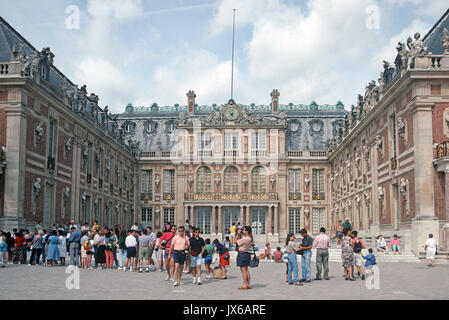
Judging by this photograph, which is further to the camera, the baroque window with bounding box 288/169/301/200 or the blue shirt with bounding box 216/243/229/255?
the baroque window with bounding box 288/169/301/200

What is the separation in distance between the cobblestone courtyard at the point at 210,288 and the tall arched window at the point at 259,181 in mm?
31183

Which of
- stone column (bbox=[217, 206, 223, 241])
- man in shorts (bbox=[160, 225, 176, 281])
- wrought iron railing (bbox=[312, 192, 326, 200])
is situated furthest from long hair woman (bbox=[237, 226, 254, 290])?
wrought iron railing (bbox=[312, 192, 326, 200])

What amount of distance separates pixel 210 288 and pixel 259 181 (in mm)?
34870

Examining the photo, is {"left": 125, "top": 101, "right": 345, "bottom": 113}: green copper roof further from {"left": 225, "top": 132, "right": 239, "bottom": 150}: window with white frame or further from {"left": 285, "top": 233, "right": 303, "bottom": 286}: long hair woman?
{"left": 285, "top": 233, "right": 303, "bottom": 286}: long hair woman

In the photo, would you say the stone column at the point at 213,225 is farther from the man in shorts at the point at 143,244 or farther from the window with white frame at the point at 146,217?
the man in shorts at the point at 143,244

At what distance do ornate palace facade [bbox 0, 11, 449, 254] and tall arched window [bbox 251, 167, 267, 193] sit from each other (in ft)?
0.30

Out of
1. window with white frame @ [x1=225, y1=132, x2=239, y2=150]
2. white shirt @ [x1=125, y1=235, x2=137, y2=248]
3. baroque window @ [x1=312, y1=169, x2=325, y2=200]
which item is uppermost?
window with white frame @ [x1=225, y1=132, x2=239, y2=150]

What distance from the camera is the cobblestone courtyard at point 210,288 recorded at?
11.3 meters

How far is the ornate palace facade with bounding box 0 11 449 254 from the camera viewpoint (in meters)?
23.7

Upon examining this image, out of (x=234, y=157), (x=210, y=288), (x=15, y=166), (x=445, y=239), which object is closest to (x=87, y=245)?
(x=15, y=166)

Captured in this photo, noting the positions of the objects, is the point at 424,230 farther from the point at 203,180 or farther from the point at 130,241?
the point at 203,180

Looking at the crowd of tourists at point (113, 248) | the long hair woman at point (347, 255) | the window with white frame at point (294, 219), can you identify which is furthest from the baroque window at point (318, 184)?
the long hair woman at point (347, 255)
